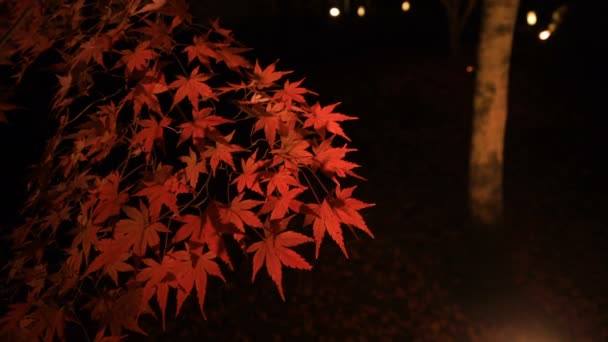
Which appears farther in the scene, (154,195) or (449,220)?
(449,220)

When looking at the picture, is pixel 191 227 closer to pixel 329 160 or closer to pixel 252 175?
pixel 252 175

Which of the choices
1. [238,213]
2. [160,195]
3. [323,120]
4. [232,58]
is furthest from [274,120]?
[160,195]

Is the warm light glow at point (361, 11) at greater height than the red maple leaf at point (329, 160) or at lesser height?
lesser

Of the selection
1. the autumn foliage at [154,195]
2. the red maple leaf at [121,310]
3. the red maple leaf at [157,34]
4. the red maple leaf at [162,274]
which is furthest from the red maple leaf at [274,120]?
the red maple leaf at [121,310]

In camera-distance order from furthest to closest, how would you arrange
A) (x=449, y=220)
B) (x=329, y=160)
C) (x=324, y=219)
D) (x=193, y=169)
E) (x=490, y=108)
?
(x=449, y=220), (x=490, y=108), (x=329, y=160), (x=193, y=169), (x=324, y=219)

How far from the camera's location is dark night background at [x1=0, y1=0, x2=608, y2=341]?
171 inches

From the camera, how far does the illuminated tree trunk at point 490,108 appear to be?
379 centimetres

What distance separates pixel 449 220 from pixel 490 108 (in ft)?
7.07

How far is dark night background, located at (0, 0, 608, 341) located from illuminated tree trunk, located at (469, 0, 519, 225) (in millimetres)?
408

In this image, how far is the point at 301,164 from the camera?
250 centimetres

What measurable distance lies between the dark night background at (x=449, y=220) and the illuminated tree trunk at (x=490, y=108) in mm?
408

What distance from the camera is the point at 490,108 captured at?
13.3 ft

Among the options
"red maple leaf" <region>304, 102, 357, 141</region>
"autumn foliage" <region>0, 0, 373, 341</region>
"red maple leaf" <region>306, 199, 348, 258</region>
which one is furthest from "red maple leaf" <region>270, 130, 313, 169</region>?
"red maple leaf" <region>306, 199, 348, 258</region>

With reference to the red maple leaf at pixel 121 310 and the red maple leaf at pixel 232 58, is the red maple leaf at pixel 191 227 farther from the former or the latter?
the red maple leaf at pixel 232 58
